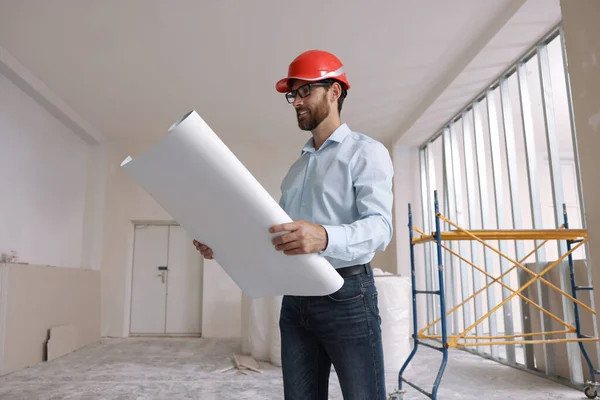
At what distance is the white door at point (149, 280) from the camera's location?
6816 mm

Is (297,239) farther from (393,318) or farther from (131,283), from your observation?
(131,283)

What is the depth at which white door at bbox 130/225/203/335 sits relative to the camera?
683cm

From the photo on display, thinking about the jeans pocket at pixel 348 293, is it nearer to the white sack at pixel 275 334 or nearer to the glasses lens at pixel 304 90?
the glasses lens at pixel 304 90

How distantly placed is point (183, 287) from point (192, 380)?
11.2ft

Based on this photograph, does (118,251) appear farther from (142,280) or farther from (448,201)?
(448,201)

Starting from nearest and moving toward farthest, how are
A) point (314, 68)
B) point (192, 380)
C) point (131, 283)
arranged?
1. point (314, 68)
2. point (192, 380)
3. point (131, 283)

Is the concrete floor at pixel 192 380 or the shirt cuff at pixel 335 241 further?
the concrete floor at pixel 192 380

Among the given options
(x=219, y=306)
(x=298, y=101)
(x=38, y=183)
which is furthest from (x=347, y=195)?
(x=219, y=306)

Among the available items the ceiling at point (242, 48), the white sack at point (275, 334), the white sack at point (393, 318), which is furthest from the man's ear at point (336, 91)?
the white sack at point (275, 334)

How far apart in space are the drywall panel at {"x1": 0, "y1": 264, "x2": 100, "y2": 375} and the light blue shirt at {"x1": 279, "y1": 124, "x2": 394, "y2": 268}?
404cm

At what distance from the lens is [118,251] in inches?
264

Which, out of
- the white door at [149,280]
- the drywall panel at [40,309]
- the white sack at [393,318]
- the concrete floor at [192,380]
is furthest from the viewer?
the white door at [149,280]

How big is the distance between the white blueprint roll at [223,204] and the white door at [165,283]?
592 centimetres

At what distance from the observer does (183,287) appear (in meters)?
6.95
